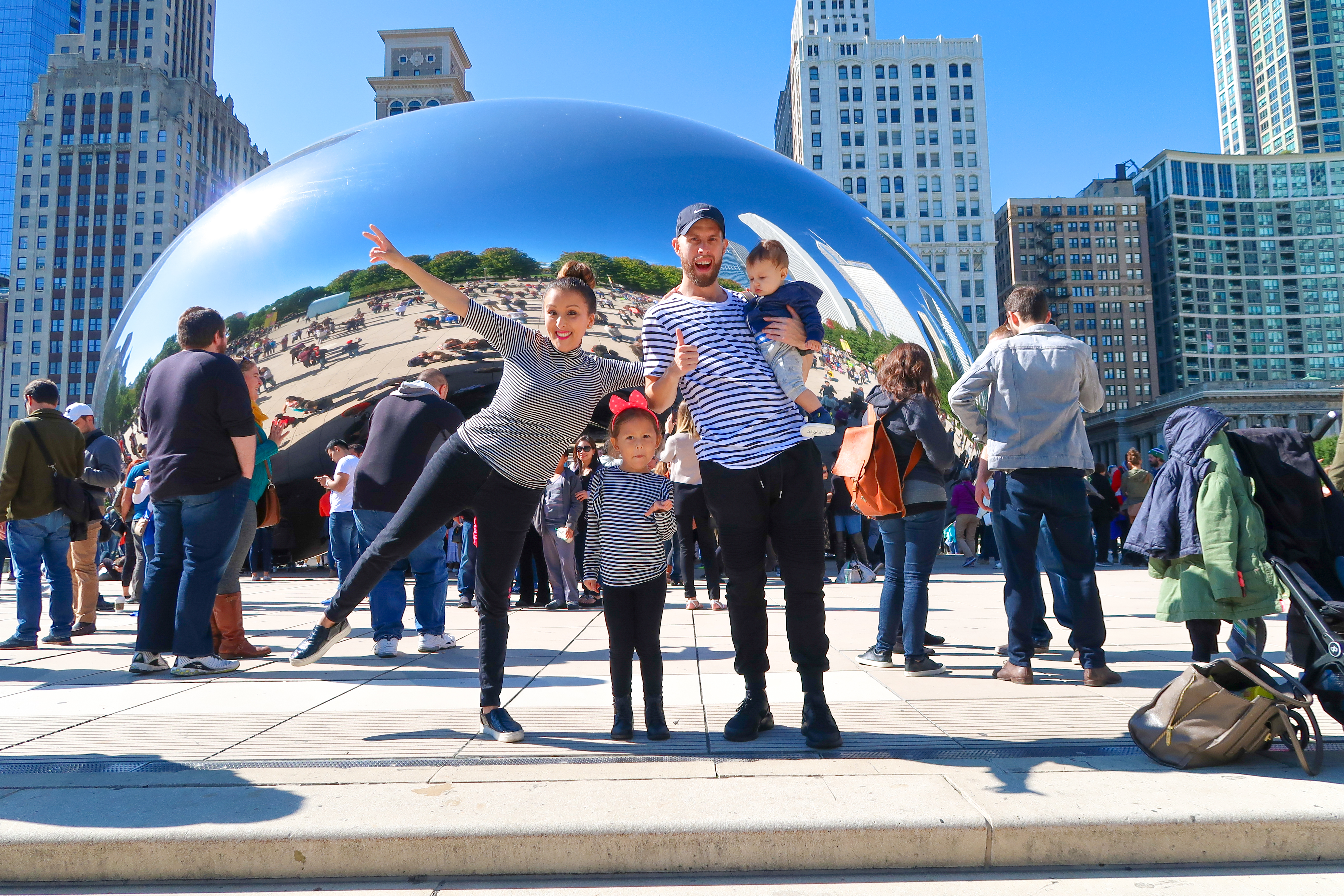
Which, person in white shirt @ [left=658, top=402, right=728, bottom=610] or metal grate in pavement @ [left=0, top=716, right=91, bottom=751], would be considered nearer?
metal grate in pavement @ [left=0, top=716, right=91, bottom=751]

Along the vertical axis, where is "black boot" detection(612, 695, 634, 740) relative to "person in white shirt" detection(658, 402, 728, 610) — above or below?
below

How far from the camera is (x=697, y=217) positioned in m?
3.09

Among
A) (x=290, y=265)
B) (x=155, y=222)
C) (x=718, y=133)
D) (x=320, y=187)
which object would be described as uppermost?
(x=155, y=222)

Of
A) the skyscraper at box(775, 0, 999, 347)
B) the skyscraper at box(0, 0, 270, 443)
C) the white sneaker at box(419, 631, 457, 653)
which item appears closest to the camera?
the white sneaker at box(419, 631, 457, 653)

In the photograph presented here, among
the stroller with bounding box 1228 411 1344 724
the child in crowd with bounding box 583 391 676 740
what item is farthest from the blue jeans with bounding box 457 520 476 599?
the stroller with bounding box 1228 411 1344 724

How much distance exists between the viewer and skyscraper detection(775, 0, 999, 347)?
90.2 metres

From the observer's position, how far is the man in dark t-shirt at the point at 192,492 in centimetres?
448

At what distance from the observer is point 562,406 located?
3.20 m

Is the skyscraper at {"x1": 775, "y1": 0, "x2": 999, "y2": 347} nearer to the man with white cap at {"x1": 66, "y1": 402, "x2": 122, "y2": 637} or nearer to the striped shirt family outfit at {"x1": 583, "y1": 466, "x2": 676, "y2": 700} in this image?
the man with white cap at {"x1": 66, "y1": 402, "x2": 122, "y2": 637}

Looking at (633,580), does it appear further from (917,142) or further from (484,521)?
(917,142)

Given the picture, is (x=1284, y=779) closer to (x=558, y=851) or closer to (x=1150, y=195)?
(x=558, y=851)

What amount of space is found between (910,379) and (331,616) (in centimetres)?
313

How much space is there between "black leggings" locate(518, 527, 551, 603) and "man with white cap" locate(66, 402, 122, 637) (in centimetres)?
340

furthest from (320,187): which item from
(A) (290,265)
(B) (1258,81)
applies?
(B) (1258,81)
